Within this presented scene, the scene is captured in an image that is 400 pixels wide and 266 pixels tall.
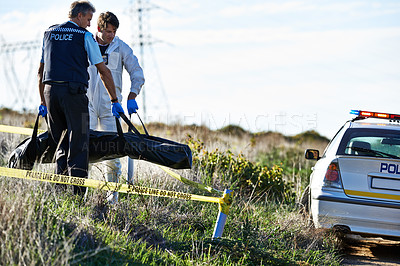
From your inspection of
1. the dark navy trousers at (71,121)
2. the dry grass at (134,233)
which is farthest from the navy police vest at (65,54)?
the dry grass at (134,233)

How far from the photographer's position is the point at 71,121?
222 inches

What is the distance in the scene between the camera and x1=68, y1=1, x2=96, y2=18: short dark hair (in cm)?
582

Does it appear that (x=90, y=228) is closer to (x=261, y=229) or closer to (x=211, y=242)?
(x=211, y=242)

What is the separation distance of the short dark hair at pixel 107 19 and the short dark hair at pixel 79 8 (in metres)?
0.51

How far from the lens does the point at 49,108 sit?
570 centimetres

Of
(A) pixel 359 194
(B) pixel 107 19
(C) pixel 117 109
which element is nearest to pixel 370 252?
(A) pixel 359 194

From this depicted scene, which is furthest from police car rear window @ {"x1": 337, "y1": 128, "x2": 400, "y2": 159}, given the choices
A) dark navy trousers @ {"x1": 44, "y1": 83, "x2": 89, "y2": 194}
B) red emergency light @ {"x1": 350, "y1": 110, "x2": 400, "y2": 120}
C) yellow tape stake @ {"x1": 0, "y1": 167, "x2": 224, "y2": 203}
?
dark navy trousers @ {"x1": 44, "y1": 83, "x2": 89, "y2": 194}

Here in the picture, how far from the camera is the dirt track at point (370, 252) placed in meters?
6.25

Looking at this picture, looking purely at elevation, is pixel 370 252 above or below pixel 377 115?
below

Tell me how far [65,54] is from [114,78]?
3.69 feet

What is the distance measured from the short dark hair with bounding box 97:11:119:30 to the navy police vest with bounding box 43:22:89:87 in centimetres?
75

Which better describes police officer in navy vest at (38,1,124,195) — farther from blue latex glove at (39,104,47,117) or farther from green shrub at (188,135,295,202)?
green shrub at (188,135,295,202)

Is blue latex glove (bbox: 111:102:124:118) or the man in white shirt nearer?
blue latex glove (bbox: 111:102:124:118)

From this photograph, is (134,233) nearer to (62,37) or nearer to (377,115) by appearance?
(62,37)
